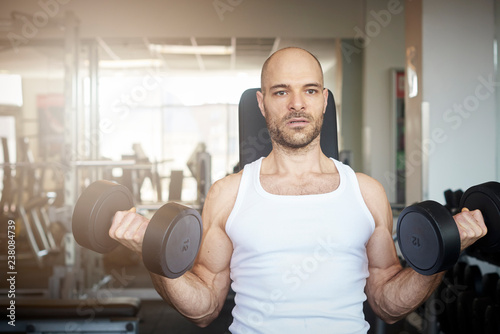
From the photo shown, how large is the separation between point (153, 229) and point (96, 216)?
0.51ft

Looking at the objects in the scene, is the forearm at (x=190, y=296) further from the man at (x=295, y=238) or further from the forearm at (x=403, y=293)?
the forearm at (x=403, y=293)

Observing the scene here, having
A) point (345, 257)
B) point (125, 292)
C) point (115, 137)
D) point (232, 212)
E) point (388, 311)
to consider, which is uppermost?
point (115, 137)

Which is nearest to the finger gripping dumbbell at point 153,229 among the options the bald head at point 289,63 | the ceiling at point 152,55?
the bald head at point 289,63

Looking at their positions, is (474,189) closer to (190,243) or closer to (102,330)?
(190,243)

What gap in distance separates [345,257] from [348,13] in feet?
15.9

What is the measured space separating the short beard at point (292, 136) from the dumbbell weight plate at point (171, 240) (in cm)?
41

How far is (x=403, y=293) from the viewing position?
3.70 ft

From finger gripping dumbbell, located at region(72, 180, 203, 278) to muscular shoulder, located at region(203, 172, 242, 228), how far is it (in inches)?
9.9

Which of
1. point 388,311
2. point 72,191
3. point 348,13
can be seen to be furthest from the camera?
point 348,13

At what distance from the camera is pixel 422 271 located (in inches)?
38.5

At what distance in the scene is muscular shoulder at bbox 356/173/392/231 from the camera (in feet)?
3.98

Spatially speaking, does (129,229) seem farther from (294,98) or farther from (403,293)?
(403,293)

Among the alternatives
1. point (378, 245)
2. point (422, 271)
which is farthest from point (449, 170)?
point (422, 271)

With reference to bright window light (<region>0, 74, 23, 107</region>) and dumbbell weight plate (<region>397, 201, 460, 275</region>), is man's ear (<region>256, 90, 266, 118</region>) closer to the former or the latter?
dumbbell weight plate (<region>397, 201, 460, 275</region>)
